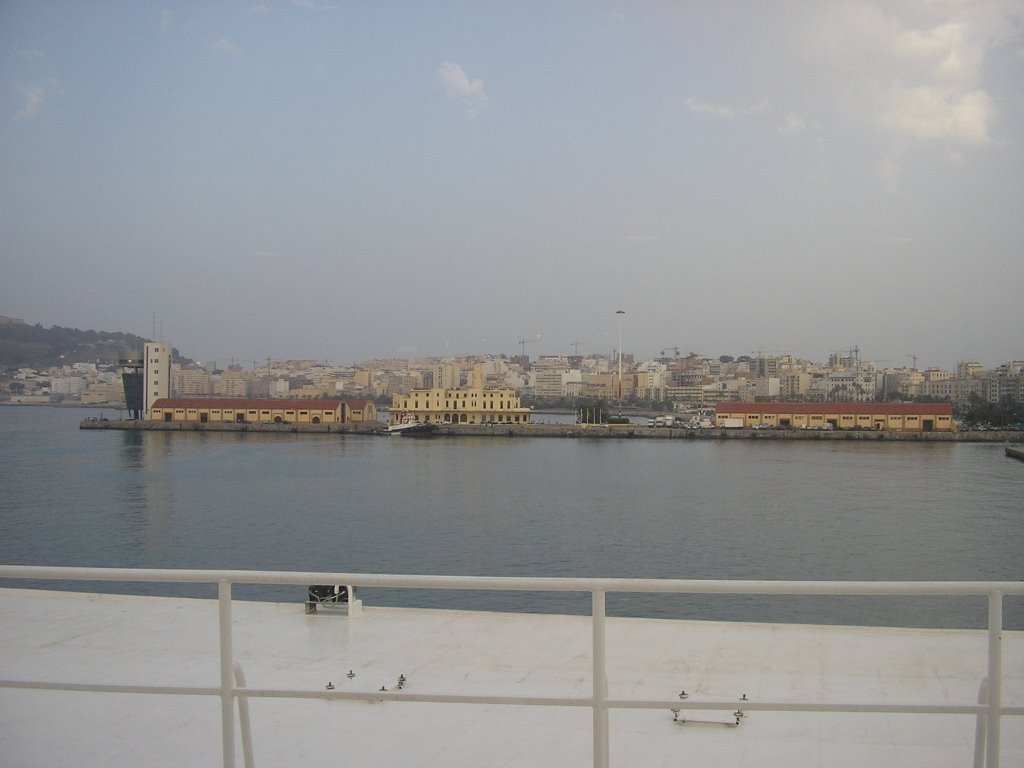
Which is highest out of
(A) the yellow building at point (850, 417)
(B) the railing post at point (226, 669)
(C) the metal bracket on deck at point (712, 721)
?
(B) the railing post at point (226, 669)

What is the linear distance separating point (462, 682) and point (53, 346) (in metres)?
60.4

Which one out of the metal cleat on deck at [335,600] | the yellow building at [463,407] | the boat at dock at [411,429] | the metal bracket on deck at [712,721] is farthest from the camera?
the yellow building at [463,407]

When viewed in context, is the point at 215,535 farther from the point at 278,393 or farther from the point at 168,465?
the point at 278,393

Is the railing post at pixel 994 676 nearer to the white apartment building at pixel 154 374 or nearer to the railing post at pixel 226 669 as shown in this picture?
the railing post at pixel 226 669

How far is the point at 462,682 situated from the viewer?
2074 mm

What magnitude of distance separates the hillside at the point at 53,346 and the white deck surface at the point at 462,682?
47.3 m

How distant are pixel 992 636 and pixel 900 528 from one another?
370 inches

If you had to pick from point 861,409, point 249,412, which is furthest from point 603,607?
point 249,412

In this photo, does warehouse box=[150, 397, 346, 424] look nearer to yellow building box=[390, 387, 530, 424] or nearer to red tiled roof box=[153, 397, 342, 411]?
red tiled roof box=[153, 397, 342, 411]

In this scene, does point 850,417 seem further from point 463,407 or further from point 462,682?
point 462,682

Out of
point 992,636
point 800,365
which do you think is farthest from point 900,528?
point 800,365

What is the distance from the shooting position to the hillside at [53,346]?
164 ft

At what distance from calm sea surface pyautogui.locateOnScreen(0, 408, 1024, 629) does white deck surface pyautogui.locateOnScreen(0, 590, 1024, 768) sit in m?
2.65

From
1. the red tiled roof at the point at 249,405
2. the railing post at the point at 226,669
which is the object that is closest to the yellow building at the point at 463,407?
the red tiled roof at the point at 249,405
